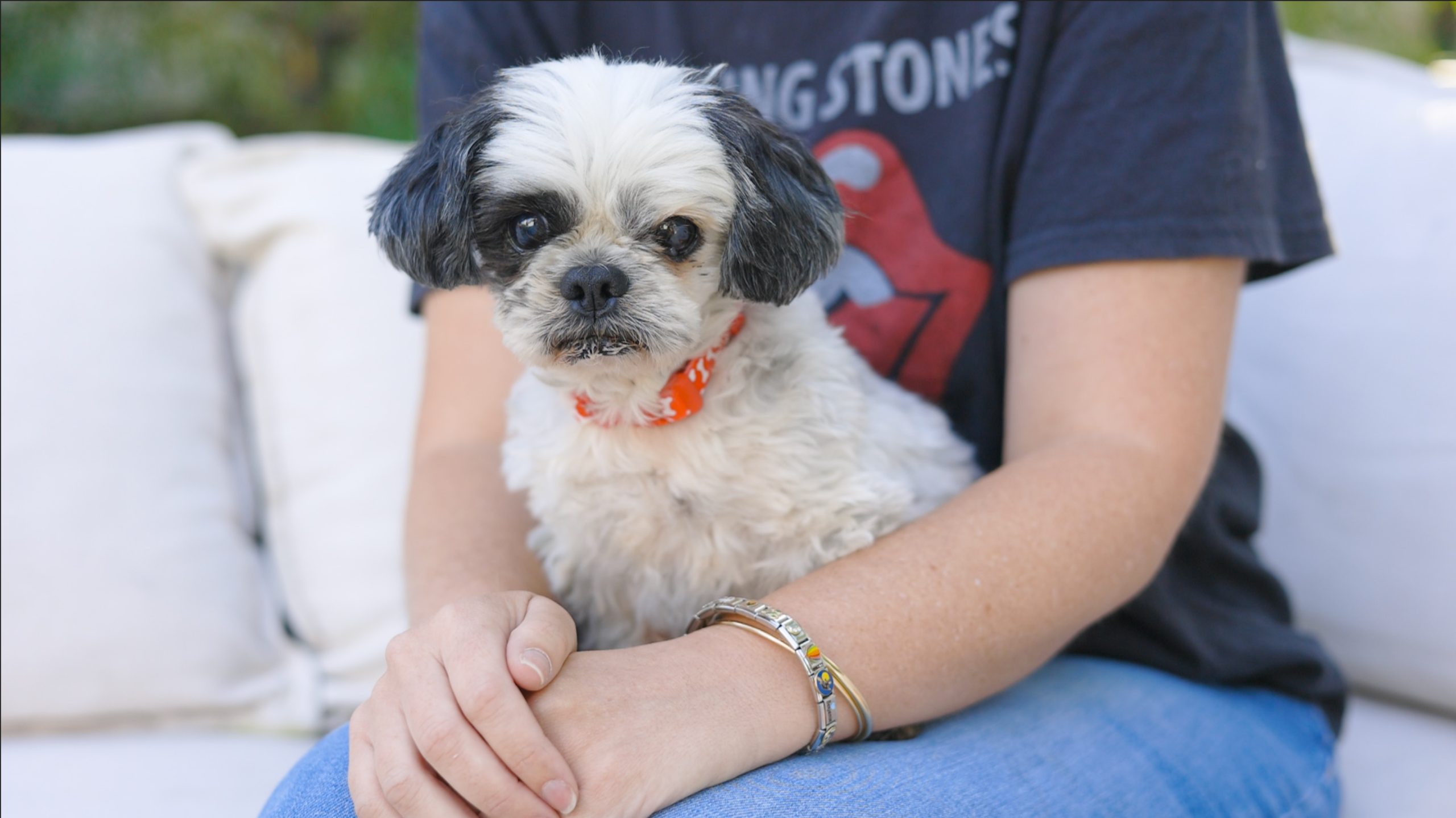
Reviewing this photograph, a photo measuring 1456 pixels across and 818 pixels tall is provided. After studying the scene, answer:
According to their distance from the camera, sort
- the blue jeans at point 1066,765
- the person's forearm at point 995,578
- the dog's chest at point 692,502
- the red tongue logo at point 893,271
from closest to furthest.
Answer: the blue jeans at point 1066,765, the person's forearm at point 995,578, the dog's chest at point 692,502, the red tongue logo at point 893,271

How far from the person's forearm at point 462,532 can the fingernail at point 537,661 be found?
0.30m

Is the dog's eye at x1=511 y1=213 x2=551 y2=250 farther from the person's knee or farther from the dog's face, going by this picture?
the person's knee

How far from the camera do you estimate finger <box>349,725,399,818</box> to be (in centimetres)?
109

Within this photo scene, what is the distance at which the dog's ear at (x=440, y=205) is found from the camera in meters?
→ 1.26

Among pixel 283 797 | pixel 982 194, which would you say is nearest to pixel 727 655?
pixel 283 797

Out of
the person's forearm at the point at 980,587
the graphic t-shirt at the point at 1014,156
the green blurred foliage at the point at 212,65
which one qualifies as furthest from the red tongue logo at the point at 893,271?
the green blurred foliage at the point at 212,65

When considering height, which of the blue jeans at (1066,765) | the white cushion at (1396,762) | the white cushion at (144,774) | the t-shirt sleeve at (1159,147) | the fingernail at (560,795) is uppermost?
the t-shirt sleeve at (1159,147)

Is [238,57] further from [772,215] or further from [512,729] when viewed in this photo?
[512,729]

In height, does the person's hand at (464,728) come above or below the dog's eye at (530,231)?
below

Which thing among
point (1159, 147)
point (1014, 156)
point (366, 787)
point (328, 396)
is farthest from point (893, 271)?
point (328, 396)

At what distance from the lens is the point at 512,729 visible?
104 centimetres

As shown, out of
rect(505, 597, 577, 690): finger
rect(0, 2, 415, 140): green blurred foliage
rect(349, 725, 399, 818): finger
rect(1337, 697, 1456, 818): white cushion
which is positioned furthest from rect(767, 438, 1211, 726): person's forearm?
rect(0, 2, 415, 140): green blurred foliage

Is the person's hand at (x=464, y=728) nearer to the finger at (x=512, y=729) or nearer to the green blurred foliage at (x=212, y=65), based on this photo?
the finger at (x=512, y=729)

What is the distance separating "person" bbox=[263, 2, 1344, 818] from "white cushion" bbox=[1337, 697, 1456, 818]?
158 mm
